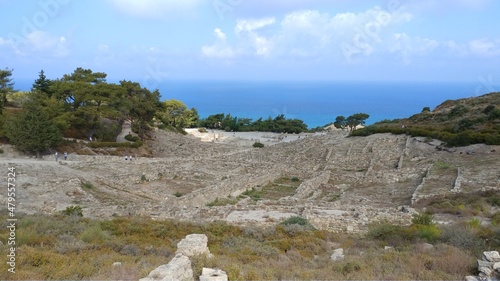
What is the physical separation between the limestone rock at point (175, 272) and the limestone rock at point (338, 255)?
4.32 m

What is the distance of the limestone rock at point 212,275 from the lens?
7750 mm

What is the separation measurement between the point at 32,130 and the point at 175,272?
84.8ft

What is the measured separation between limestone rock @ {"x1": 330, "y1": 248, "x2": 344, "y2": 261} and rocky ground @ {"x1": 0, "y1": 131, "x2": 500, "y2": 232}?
3703 mm

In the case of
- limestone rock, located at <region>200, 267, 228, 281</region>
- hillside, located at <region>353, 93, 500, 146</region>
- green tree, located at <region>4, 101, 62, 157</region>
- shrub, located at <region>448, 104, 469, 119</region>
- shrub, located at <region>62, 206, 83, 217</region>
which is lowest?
shrub, located at <region>62, 206, 83, 217</region>

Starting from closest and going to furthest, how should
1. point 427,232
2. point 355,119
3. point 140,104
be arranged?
1. point 427,232
2. point 140,104
3. point 355,119

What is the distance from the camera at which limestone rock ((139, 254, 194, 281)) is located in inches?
292

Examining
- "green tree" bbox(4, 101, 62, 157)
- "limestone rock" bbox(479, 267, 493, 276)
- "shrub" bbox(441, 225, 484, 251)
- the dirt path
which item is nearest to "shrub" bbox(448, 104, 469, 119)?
the dirt path

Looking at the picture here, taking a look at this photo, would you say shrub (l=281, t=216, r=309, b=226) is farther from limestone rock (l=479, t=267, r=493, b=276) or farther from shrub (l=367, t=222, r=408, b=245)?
limestone rock (l=479, t=267, r=493, b=276)

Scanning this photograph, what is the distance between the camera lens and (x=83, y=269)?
27.4ft

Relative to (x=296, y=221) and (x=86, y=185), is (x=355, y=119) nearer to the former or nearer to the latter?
(x=86, y=185)

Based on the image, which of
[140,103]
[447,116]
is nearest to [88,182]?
[140,103]

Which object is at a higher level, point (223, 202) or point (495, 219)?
point (495, 219)

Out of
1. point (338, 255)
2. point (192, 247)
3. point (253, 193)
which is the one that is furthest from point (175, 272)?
point (253, 193)

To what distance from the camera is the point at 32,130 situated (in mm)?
28672
